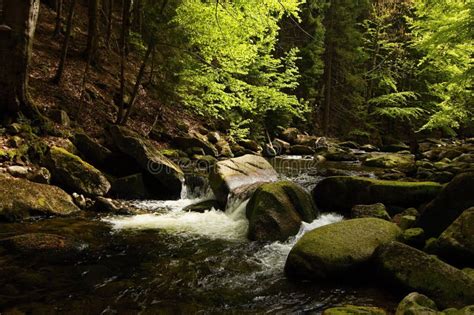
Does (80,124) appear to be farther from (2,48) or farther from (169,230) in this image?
(169,230)

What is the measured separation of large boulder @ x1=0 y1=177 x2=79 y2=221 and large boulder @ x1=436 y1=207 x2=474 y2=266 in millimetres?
6882

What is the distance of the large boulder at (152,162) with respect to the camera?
1030 centimetres

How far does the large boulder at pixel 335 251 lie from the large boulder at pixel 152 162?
567 cm

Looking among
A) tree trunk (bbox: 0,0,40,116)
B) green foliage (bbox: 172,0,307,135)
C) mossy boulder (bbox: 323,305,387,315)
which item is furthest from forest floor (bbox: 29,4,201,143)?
mossy boulder (bbox: 323,305,387,315)

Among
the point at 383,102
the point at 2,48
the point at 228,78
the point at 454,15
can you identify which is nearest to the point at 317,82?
the point at 383,102

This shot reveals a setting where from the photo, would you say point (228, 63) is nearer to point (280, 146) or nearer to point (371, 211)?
point (280, 146)

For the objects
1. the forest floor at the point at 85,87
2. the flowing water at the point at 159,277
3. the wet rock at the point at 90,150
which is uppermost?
the forest floor at the point at 85,87

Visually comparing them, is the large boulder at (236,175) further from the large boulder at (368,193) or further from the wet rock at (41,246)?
the wet rock at (41,246)

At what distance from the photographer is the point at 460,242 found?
15.6 ft

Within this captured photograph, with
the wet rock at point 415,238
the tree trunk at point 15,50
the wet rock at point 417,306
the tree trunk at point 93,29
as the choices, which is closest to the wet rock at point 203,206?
the wet rock at point 415,238

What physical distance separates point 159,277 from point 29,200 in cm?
377

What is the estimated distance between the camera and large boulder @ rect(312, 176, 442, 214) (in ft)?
25.9

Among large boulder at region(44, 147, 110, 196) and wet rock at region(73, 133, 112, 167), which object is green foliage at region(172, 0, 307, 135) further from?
large boulder at region(44, 147, 110, 196)

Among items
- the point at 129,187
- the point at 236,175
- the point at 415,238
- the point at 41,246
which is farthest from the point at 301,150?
the point at 41,246
